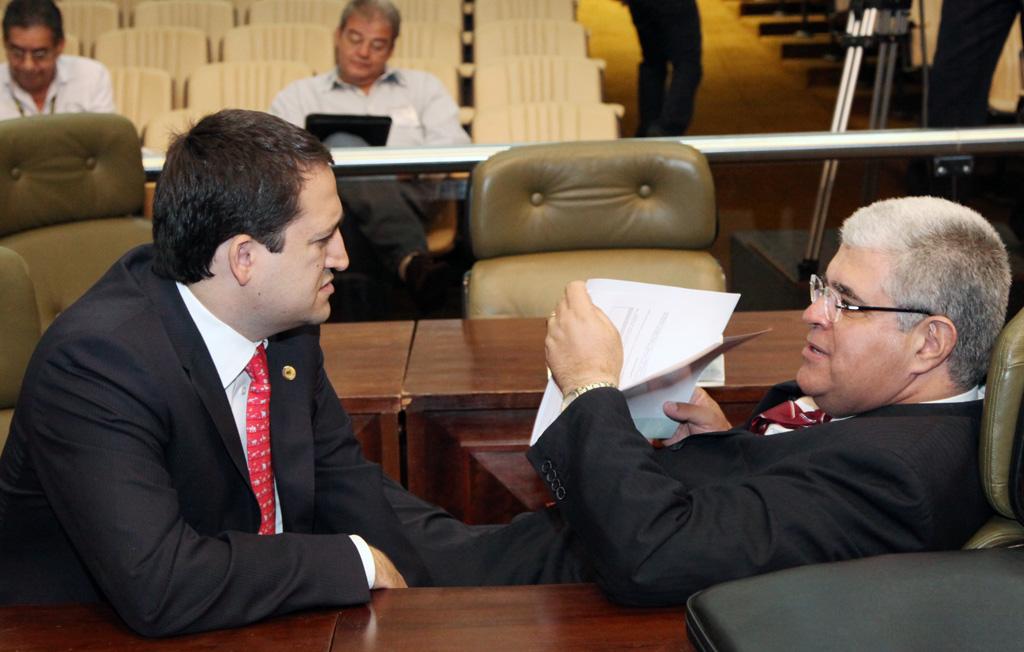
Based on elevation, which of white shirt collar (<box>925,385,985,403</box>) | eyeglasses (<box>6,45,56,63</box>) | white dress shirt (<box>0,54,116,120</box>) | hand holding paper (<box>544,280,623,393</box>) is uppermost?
eyeglasses (<box>6,45,56,63</box>)

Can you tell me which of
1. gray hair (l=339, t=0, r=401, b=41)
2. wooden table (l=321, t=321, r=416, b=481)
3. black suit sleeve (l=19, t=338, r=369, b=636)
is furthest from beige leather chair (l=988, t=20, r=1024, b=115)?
black suit sleeve (l=19, t=338, r=369, b=636)

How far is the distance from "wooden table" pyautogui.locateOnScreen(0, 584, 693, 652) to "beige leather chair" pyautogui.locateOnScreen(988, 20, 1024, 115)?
4.52 meters

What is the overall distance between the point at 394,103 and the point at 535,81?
0.92m

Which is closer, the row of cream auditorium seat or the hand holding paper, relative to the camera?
the hand holding paper

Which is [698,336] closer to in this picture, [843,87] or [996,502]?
[996,502]

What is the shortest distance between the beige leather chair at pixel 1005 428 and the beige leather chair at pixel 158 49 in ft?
15.9

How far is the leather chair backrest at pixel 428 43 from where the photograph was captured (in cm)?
560

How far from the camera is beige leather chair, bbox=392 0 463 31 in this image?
5.88 m

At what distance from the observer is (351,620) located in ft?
4.34

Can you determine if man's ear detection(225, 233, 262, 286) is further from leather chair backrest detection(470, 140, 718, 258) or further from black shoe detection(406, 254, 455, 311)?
black shoe detection(406, 254, 455, 311)

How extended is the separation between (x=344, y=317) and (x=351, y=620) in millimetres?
2206

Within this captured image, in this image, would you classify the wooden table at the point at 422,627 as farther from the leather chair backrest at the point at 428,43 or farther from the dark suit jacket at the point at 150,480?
the leather chair backrest at the point at 428,43

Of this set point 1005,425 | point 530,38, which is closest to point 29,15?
point 530,38

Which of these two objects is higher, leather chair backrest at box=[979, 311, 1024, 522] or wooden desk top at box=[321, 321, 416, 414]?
leather chair backrest at box=[979, 311, 1024, 522]
